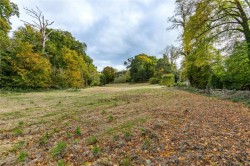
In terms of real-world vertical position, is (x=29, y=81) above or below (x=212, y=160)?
above

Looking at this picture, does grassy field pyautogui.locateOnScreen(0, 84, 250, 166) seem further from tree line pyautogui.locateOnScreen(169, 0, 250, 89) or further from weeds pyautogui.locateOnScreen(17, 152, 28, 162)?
tree line pyautogui.locateOnScreen(169, 0, 250, 89)

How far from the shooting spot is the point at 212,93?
12586 mm

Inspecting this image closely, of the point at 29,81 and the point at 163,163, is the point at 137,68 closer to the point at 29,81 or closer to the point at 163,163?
the point at 29,81

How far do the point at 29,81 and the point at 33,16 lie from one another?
9.13 meters

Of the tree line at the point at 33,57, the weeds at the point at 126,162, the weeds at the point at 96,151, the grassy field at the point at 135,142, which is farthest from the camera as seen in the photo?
the tree line at the point at 33,57

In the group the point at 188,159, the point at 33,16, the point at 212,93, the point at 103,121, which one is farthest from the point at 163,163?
the point at 33,16

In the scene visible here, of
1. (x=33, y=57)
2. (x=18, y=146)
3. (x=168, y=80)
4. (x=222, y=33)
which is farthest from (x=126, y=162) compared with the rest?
(x=168, y=80)

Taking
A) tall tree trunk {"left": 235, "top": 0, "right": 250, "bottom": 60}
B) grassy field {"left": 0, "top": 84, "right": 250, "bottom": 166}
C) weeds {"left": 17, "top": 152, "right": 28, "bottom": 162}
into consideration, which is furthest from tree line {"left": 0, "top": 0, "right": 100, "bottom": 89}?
tall tree trunk {"left": 235, "top": 0, "right": 250, "bottom": 60}

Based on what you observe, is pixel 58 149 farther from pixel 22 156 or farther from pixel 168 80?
pixel 168 80

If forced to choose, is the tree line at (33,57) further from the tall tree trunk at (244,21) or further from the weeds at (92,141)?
the tall tree trunk at (244,21)

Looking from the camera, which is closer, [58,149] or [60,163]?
[60,163]

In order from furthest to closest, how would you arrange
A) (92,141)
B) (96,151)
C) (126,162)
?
1. (92,141)
2. (96,151)
3. (126,162)

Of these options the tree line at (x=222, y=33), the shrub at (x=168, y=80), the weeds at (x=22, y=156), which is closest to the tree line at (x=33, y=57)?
the shrub at (x=168, y=80)

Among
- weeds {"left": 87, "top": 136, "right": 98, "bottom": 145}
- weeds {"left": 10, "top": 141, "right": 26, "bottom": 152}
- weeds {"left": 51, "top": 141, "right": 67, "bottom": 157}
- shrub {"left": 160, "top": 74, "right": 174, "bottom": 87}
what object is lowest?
weeds {"left": 10, "top": 141, "right": 26, "bottom": 152}
